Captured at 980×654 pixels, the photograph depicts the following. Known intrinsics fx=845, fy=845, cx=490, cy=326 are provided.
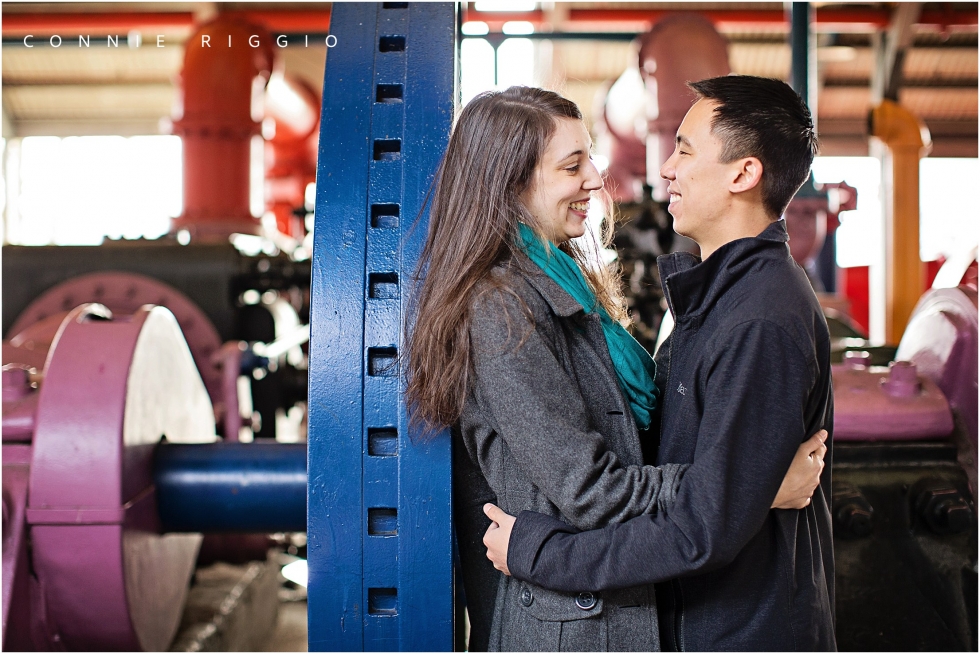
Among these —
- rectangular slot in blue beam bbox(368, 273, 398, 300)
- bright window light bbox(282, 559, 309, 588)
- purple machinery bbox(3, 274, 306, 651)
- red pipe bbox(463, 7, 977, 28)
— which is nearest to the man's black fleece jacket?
rectangular slot in blue beam bbox(368, 273, 398, 300)

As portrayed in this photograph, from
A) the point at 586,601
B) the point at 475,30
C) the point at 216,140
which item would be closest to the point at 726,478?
the point at 586,601

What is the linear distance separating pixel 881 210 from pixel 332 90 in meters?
6.46

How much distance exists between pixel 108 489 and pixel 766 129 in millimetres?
1374

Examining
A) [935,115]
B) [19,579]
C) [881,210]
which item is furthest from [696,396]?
[935,115]

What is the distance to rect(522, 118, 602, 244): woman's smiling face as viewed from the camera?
1264 millimetres

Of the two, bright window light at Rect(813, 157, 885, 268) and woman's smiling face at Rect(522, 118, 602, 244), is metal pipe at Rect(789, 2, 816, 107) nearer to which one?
woman's smiling face at Rect(522, 118, 602, 244)

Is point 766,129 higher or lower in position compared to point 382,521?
higher

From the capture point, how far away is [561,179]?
1.27 m

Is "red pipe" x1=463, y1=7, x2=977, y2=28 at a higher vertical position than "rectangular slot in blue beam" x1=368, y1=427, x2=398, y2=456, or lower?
higher

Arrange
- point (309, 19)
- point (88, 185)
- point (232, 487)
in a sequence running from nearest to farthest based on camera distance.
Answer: point (232, 487)
point (309, 19)
point (88, 185)

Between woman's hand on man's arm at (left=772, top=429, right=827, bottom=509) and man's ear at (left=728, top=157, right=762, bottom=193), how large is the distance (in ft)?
1.26

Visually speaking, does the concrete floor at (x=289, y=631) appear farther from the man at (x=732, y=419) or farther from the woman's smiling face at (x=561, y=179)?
the woman's smiling face at (x=561, y=179)

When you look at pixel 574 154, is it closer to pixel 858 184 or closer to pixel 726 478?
pixel 726 478

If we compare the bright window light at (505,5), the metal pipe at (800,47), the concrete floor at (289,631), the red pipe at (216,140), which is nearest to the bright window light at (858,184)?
the bright window light at (505,5)
